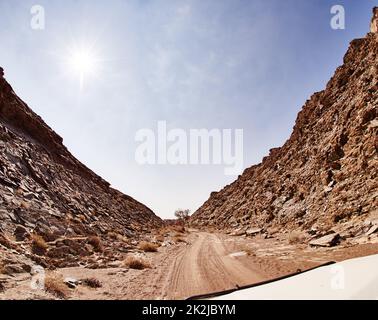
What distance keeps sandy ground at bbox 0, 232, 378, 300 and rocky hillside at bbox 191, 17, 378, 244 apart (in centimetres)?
398

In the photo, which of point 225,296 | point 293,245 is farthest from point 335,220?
point 225,296

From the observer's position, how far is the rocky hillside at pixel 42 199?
37.6 ft

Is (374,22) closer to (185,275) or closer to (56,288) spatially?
(185,275)

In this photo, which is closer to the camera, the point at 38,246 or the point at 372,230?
the point at 38,246

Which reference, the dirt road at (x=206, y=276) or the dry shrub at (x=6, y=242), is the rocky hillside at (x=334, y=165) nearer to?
the dirt road at (x=206, y=276)

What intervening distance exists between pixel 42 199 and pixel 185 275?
10.9m

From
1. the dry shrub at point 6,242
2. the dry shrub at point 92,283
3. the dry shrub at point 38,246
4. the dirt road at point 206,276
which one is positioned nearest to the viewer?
the dirt road at point 206,276

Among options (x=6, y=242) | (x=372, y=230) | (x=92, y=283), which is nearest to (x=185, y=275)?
(x=92, y=283)

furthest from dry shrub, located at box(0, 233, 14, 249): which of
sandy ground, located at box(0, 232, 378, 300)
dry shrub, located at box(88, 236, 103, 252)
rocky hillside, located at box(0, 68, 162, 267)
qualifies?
dry shrub, located at box(88, 236, 103, 252)

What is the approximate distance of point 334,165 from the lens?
2495cm

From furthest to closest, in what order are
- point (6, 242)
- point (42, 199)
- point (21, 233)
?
point (42, 199) < point (21, 233) < point (6, 242)

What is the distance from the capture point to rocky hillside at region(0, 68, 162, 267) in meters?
11.5

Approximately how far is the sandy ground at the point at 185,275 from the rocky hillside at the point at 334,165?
398 centimetres

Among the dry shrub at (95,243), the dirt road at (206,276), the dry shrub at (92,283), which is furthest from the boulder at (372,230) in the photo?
the dry shrub at (95,243)
